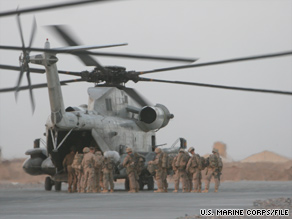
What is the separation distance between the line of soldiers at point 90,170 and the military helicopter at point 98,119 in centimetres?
73

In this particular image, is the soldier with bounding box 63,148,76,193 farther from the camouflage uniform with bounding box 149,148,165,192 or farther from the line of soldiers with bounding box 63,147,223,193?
the camouflage uniform with bounding box 149,148,165,192

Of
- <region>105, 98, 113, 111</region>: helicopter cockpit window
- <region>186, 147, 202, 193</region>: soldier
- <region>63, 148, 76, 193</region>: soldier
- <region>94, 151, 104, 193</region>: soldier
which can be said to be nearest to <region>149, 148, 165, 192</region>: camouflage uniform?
<region>186, 147, 202, 193</region>: soldier

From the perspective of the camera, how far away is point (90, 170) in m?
20.6

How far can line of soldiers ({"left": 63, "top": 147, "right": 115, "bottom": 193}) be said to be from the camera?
2067 centimetres

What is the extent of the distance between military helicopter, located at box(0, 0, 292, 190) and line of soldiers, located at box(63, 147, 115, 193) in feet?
2.39

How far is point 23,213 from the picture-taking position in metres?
12.0

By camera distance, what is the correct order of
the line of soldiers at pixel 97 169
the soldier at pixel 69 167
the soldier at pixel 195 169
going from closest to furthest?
the line of soldiers at pixel 97 169 < the soldier at pixel 195 169 < the soldier at pixel 69 167

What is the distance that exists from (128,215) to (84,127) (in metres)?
10.8

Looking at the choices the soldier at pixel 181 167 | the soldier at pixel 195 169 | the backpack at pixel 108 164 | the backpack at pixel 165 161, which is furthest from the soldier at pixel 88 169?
the soldier at pixel 195 169

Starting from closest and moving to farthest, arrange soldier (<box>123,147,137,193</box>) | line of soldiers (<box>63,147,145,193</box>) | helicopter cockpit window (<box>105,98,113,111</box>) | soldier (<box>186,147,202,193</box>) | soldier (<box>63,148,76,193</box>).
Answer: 1. line of soldiers (<box>63,147,145,193</box>)
2. soldier (<box>186,147,202,193</box>)
3. soldier (<box>123,147,137,193</box>)
4. soldier (<box>63,148,76,193</box>)
5. helicopter cockpit window (<box>105,98,113,111</box>)

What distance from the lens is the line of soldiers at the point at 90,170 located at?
20672 mm

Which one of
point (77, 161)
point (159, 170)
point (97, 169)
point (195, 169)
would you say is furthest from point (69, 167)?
point (195, 169)

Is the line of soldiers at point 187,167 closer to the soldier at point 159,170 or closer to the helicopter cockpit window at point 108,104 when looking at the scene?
the soldier at point 159,170

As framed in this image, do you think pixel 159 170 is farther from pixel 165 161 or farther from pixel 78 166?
pixel 78 166
